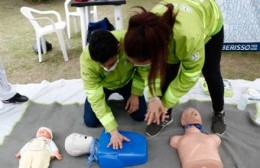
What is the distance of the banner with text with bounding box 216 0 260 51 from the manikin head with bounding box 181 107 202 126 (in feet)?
4.53

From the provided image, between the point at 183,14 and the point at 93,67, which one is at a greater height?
the point at 183,14

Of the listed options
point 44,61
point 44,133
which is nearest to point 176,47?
point 44,133

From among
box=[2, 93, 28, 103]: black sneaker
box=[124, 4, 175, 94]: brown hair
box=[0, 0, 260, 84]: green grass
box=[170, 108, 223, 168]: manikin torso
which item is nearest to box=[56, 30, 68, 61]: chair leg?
box=[0, 0, 260, 84]: green grass

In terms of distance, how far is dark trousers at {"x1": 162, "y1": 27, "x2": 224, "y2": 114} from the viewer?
1574 mm

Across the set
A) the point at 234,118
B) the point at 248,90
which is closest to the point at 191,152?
the point at 234,118

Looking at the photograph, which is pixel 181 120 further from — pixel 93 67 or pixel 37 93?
pixel 37 93

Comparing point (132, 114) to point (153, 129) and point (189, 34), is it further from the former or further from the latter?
point (189, 34)

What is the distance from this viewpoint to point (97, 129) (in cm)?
195

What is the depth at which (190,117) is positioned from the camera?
186 cm

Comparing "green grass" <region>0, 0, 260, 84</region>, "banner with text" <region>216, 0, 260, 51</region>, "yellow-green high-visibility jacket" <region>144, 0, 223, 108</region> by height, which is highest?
"yellow-green high-visibility jacket" <region>144, 0, 223, 108</region>

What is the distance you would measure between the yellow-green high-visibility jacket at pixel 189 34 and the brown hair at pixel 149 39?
0.39ft

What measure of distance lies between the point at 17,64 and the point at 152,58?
2.39 meters

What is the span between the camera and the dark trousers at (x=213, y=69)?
5.16ft

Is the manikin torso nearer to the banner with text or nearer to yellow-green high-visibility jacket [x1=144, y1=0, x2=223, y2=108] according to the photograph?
yellow-green high-visibility jacket [x1=144, y1=0, x2=223, y2=108]
